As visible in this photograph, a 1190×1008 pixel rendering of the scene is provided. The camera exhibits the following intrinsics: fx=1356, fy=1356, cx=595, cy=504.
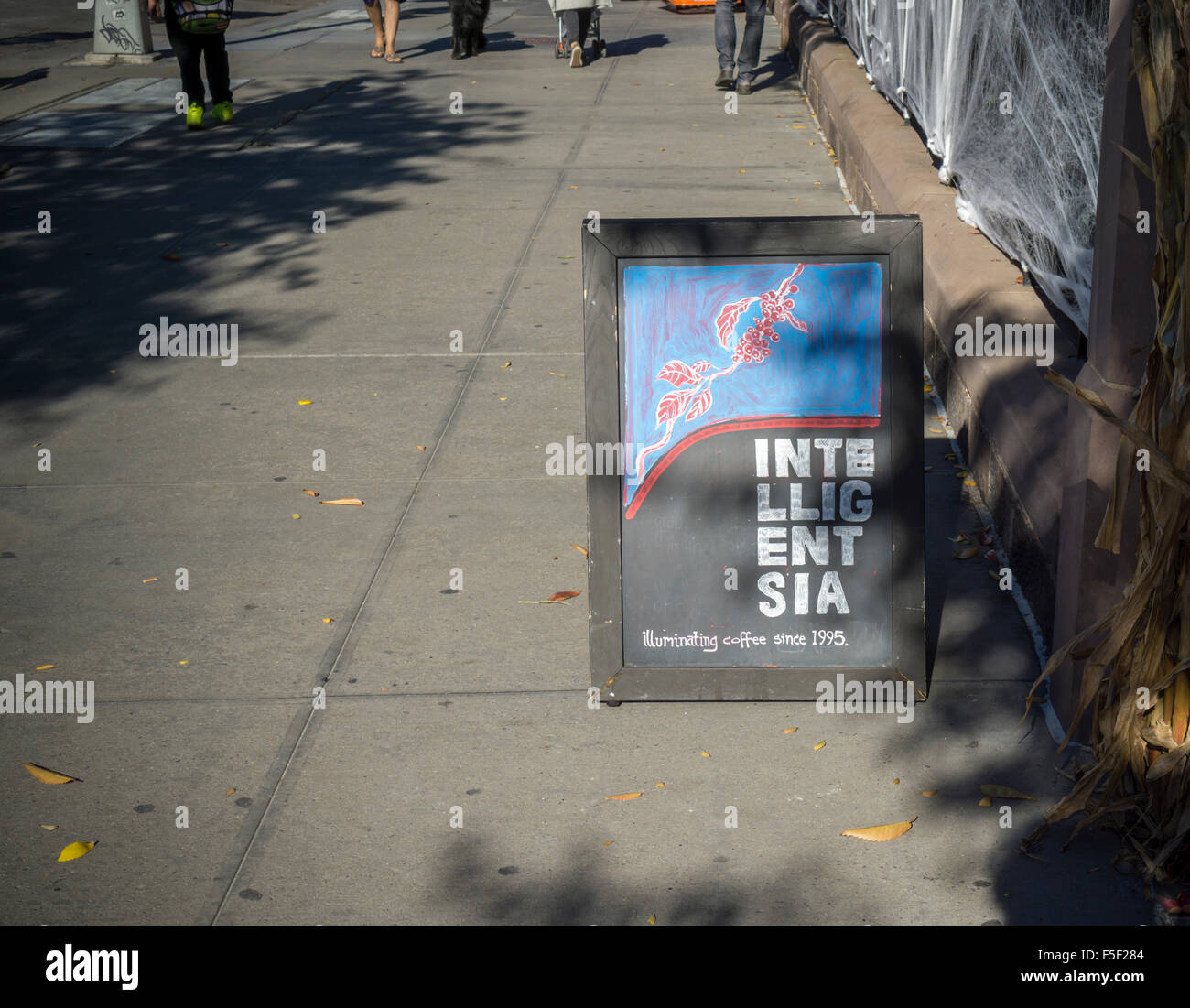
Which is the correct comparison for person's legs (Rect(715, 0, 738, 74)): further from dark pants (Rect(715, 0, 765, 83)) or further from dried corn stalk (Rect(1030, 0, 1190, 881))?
dried corn stalk (Rect(1030, 0, 1190, 881))

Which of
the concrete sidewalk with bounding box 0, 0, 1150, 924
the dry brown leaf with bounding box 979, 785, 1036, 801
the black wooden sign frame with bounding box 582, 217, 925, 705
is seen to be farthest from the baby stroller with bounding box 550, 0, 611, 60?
the dry brown leaf with bounding box 979, 785, 1036, 801

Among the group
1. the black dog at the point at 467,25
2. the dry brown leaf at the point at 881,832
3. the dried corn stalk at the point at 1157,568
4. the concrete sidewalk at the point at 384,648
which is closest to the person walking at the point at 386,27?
the black dog at the point at 467,25

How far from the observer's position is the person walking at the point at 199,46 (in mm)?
11148

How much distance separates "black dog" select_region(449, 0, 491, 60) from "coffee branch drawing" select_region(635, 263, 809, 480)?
1257 centimetres

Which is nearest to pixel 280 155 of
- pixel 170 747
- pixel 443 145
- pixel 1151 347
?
pixel 443 145

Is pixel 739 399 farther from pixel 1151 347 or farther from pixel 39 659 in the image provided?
pixel 39 659

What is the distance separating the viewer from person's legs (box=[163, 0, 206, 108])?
11.3 m

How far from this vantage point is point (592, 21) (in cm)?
1622

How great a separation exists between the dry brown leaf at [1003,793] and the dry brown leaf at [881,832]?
0.24 meters

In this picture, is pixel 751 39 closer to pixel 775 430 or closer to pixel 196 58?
pixel 196 58

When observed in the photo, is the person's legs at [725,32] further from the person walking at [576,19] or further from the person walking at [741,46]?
the person walking at [576,19]

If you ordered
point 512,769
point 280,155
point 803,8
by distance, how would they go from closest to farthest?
point 512,769 < point 280,155 < point 803,8

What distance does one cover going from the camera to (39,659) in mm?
4172

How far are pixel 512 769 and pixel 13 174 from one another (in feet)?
28.0
